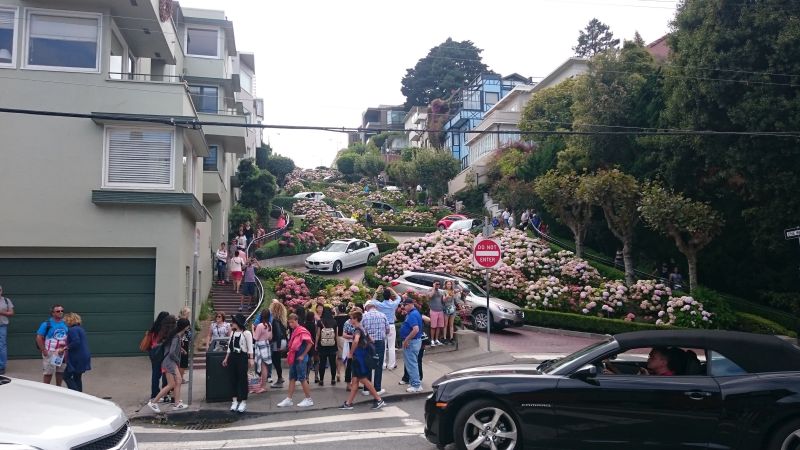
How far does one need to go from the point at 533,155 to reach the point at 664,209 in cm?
1741

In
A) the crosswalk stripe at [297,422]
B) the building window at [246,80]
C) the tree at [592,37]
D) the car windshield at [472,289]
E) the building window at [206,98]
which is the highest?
the tree at [592,37]

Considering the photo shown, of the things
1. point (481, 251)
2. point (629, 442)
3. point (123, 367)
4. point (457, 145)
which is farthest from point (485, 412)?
point (457, 145)

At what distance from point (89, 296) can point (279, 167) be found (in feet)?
178

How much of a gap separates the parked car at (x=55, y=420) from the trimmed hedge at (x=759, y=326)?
21887 mm

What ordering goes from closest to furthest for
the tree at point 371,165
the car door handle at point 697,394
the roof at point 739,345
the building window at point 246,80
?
the car door handle at point 697,394
the roof at point 739,345
the building window at point 246,80
the tree at point 371,165

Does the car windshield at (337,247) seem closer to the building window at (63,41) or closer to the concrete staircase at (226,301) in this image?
the concrete staircase at (226,301)

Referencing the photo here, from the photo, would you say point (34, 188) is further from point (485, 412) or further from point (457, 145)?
point (457, 145)

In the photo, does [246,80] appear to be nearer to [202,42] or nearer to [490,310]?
[202,42]

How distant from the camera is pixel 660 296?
2398cm

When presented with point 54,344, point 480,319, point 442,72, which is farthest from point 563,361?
point 442,72

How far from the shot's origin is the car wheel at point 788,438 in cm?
668

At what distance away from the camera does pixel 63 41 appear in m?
16.3

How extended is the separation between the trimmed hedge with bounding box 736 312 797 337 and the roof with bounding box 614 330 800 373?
683 inches

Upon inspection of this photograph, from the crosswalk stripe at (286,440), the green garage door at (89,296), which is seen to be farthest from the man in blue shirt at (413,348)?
the green garage door at (89,296)
